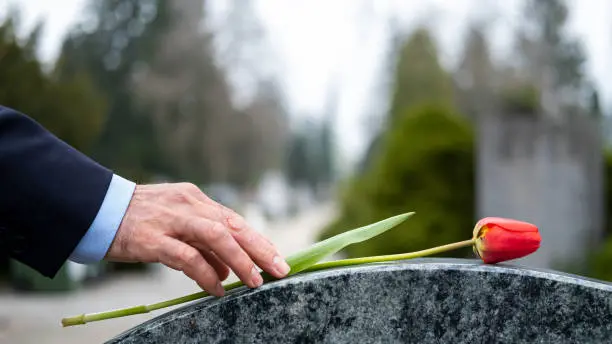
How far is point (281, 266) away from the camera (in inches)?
56.2

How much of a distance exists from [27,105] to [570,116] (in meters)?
10.2

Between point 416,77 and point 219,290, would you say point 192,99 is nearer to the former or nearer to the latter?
point 416,77

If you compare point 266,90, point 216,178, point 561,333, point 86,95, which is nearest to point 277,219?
point 266,90

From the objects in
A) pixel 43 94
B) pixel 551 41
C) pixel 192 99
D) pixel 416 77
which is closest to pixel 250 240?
pixel 43 94

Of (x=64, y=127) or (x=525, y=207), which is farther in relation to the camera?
(x=64, y=127)

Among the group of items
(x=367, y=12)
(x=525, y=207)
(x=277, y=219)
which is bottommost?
(x=277, y=219)

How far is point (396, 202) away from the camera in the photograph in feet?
30.5

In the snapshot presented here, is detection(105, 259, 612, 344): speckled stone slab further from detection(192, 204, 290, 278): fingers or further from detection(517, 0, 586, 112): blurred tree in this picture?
detection(517, 0, 586, 112): blurred tree

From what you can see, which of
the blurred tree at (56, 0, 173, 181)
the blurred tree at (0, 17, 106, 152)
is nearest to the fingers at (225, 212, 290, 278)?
the blurred tree at (0, 17, 106, 152)

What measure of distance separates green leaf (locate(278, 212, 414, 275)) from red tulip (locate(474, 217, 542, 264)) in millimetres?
144

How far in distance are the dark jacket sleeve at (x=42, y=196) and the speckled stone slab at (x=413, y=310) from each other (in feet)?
0.79

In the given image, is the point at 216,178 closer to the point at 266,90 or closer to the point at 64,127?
the point at 266,90

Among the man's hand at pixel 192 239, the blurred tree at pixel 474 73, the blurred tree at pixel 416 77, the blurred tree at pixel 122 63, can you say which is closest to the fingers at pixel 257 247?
the man's hand at pixel 192 239

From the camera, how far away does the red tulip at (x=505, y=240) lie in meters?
1.44
